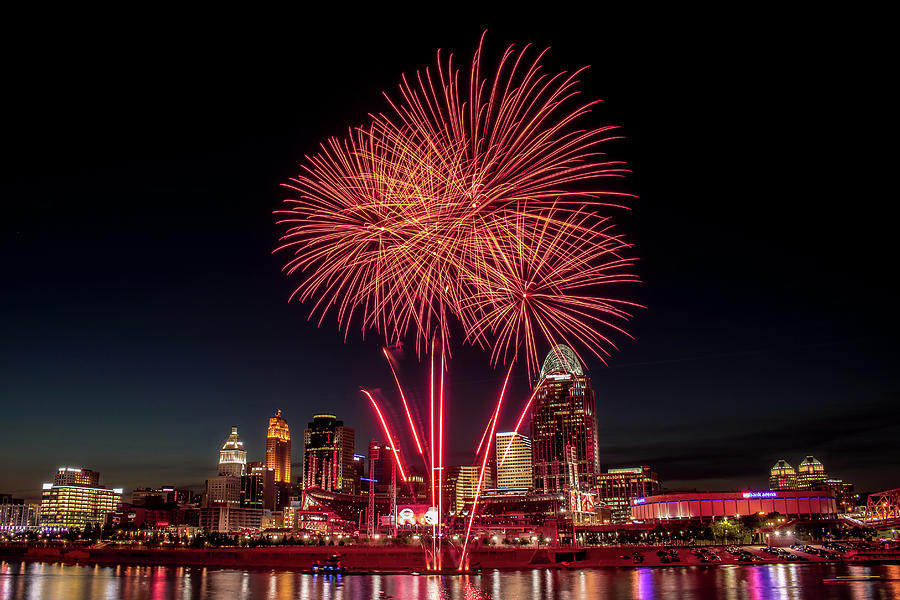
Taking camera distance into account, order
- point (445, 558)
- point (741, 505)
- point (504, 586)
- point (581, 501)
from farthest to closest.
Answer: point (581, 501)
point (741, 505)
point (445, 558)
point (504, 586)

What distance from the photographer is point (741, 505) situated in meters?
172

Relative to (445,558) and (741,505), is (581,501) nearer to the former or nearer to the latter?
(741,505)

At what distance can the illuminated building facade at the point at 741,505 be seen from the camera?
168750 mm

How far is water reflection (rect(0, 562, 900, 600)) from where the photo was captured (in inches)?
1695

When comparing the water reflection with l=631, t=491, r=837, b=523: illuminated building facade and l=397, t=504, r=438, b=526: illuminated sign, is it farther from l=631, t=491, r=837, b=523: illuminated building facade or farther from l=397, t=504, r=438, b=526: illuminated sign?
l=631, t=491, r=837, b=523: illuminated building facade

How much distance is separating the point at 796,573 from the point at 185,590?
46.2m

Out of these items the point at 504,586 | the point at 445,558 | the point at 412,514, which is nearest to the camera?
the point at 504,586

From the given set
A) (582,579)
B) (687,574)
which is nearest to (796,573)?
(687,574)

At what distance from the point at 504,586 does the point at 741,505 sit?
14035 centimetres

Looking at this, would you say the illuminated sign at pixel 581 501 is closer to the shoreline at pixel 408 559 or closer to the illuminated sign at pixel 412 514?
the illuminated sign at pixel 412 514

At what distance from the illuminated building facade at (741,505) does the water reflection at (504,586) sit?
110 metres

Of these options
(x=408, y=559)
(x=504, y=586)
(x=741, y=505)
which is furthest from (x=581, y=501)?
(x=504, y=586)

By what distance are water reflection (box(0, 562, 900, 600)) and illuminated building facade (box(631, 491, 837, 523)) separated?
4328 inches

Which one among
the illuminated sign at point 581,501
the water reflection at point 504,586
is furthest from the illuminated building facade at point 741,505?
the water reflection at point 504,586
